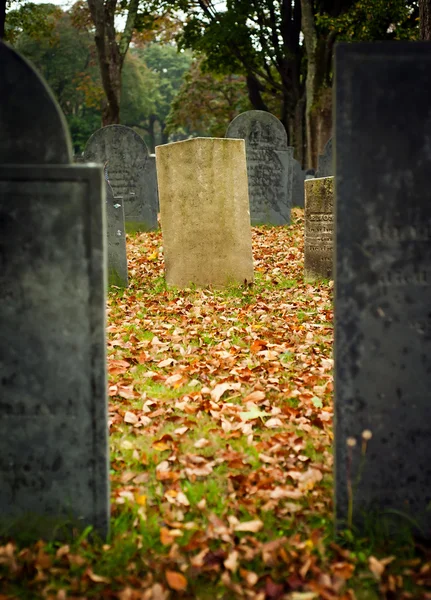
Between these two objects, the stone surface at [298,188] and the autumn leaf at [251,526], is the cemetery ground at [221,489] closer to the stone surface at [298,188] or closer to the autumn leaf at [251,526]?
the autumn leaf at [251,526]

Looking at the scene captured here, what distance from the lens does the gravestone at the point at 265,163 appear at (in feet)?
44.9

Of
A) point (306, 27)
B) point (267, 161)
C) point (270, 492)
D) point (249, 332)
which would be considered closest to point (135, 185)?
point (267, 161)

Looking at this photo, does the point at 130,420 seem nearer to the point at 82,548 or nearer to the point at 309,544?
the point at 82,548

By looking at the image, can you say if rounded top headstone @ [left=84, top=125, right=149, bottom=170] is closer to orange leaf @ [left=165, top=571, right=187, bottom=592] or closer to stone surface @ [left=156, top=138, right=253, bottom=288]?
stone surface @ [left=156, top=138, right=253, bottom=288]

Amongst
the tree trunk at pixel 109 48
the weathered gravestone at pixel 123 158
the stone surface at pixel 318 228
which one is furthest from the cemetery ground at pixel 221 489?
the tree trunk at pixel 109 48

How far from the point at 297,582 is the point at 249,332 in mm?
3481

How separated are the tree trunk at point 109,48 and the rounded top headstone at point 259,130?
676 centimetres

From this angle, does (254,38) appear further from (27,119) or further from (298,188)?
(27,119)

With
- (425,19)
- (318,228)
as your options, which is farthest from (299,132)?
(425,19)

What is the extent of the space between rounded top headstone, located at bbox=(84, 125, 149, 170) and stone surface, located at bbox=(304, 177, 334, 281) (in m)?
6.07

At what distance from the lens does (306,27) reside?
19547mm

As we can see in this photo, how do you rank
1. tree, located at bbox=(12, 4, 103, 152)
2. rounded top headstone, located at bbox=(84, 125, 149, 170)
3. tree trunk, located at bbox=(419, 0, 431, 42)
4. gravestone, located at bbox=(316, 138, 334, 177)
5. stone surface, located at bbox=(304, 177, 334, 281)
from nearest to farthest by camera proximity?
tree trunk, located at bbox=(419, 0, 431, 42)
stone surface, located at bbox=(304, 177, 334, 281)
gravestone, located at bbox=(316, 138, 334, 177)
rounded top headstone, located at bbox=(84, 125, 149, 170)
tree, located at bbox=(12, 4, 103, 152)

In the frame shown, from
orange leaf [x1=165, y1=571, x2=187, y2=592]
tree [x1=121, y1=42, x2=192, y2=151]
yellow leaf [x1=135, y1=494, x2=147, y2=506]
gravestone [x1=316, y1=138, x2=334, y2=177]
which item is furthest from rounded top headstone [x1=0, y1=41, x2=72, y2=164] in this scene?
tree [x1=121, y1=42, x2=192, y2=151]

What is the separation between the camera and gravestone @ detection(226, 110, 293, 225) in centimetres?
1368
